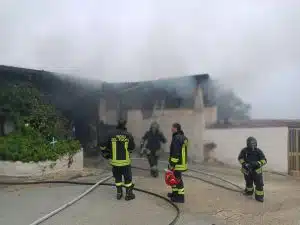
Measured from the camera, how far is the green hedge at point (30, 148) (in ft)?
29.2

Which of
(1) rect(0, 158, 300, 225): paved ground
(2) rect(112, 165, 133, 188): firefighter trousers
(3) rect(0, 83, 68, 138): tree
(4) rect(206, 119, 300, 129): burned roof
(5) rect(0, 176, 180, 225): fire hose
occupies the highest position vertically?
(3) rect(0, 83, 68, 138): tree

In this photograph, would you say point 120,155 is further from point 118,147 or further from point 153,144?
point 153,144

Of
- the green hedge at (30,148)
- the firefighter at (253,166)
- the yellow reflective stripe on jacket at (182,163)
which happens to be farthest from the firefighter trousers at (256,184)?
the green hedge at (30,148)

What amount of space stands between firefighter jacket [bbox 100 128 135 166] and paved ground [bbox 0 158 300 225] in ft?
2.27

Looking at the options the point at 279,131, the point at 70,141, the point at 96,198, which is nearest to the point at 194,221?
the point at 96,198

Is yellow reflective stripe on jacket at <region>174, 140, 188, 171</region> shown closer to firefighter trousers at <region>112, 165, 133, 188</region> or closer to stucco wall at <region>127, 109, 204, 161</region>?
firefighter trousers at <region>112, 165, 133, 188</region>

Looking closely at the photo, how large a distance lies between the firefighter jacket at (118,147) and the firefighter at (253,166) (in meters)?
2.22

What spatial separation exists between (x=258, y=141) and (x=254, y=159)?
401 cm

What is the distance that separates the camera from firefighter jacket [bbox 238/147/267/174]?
7227 mm

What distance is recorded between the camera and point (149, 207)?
21.0ft

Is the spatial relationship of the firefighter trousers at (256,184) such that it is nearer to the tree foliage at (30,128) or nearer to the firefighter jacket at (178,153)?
the firefighter jacket at (178,153)

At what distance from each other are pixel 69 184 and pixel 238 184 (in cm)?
366

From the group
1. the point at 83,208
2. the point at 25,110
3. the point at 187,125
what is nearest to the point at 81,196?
the point at 83,208

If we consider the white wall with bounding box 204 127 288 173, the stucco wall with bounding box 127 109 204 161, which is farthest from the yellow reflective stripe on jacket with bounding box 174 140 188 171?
the stucco wall with bounding box 127 109 204 161
